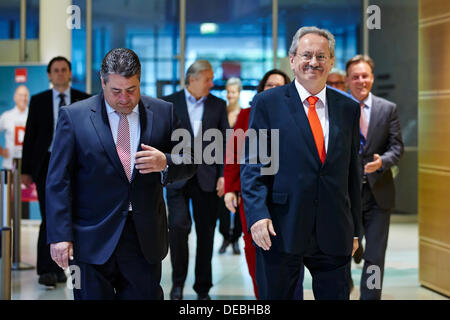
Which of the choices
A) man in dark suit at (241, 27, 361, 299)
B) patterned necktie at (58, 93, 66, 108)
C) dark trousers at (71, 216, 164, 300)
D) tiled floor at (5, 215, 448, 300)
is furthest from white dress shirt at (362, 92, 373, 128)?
dark trousers at (71, 216, 164, 300)

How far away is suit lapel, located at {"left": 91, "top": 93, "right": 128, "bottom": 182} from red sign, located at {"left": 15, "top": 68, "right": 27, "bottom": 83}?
8.31m

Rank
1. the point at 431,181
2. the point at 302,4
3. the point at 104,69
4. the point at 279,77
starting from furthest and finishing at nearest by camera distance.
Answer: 1. the point at 302,4
2. the point at 431,181
3. the point at 279,77
4. the point at 104,69

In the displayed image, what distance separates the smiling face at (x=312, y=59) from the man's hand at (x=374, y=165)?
6.98 feet

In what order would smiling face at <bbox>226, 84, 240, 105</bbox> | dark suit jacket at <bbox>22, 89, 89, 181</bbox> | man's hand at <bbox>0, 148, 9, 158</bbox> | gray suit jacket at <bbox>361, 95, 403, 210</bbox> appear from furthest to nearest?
man's hand at <bbox>0, 148, 9, 158</bbox> → smiling face at <bbox>226, 84, 240, 105</bbox> → dark suit jacket at <bbox>22, 89, 89, 181</bbox> → gray suit jacket at <bbox>361, 95, 403, 210</bbox>

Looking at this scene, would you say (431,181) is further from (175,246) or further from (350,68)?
(175,246)

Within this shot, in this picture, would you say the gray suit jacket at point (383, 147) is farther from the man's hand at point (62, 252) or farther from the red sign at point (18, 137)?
the red sign at point (18, 137)

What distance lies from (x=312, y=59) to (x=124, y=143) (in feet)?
3.03

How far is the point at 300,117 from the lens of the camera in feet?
10.8

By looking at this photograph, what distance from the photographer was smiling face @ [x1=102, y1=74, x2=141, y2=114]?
10.4 ft

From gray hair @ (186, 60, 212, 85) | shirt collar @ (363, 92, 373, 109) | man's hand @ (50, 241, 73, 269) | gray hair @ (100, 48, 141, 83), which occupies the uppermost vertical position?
gray hair @ (186, 60, 212, 85)

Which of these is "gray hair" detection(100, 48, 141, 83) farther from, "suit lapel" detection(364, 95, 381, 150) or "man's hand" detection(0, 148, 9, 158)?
"man's hand" detection(0, 148, 9, 158)

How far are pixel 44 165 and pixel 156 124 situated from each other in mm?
3178

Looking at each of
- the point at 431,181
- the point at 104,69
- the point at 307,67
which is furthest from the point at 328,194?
the point at 431,181

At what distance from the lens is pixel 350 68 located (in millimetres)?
5707
